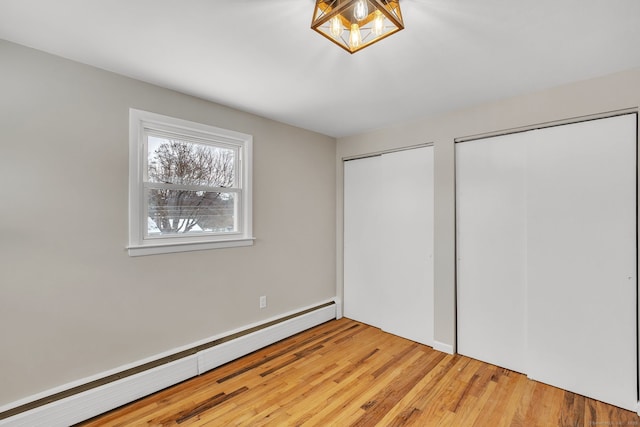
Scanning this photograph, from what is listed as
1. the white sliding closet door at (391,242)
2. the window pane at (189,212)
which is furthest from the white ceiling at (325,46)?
the white sliding closet door at (391,242)

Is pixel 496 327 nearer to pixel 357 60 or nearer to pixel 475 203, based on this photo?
pixel 475 203

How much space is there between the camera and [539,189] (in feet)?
7.88

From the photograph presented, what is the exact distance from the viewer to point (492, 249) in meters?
2.68

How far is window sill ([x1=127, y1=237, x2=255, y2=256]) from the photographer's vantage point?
86.7 inches

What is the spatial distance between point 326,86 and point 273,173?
115cm

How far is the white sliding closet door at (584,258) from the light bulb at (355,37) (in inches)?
71.3

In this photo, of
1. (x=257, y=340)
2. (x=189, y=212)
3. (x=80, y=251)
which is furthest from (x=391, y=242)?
(x=80, y=251)

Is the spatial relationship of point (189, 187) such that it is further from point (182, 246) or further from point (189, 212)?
point (182, 246)

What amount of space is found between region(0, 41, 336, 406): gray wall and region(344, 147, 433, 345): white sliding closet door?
62.1 inches

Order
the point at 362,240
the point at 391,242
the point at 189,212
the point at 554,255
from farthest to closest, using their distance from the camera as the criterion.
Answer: the point at 362,240 → the point at 391,242 → the point at 189,212 → the point at 554,255

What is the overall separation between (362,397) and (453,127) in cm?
253

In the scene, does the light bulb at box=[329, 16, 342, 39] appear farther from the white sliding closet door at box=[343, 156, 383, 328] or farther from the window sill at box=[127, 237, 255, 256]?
the white sliding closet door at box=[343, 156, 383, 328]

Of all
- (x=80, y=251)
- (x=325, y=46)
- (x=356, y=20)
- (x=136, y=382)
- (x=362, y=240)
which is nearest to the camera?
(x=356, y=20)

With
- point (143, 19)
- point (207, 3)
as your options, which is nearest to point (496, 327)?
point (207, 3)
